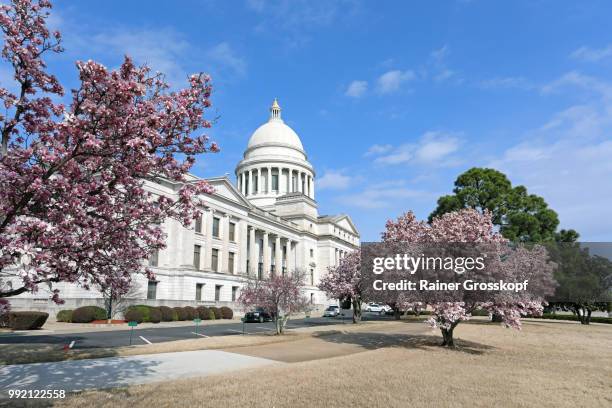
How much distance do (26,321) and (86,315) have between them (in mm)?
6708

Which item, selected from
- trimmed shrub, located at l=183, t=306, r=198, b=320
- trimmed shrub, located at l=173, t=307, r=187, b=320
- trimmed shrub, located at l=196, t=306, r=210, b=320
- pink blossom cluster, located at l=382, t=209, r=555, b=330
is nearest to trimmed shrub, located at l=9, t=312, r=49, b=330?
trimmed shrub, located at l=173, t=307, r=187, b=320

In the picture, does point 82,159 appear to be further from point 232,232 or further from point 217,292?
point 232,232

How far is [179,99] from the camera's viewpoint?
27.1ft

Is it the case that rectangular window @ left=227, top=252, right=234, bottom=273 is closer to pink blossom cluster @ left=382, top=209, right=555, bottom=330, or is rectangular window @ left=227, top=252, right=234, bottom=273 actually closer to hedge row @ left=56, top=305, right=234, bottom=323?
hedge row @ left=56, top=305, right=234, bottom=323

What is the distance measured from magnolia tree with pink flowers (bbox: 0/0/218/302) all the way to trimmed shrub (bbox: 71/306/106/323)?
2920cm

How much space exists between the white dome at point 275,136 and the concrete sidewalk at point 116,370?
85.7 metres

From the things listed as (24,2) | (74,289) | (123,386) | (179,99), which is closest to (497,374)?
(123,386)

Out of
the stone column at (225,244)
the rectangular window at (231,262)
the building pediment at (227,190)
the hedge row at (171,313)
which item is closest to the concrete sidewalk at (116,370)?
the hedge row at (171,313)

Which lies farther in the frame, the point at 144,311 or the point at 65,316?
the point at 144,311

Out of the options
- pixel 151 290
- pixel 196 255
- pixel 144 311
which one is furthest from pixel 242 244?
pixel 144 311

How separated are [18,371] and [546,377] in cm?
1508

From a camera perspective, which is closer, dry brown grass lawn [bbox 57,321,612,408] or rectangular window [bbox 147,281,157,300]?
dry brown grass lawn [bbox 57,321,612,408]

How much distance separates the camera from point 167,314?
4156cm

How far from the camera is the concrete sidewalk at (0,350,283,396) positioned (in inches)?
426
